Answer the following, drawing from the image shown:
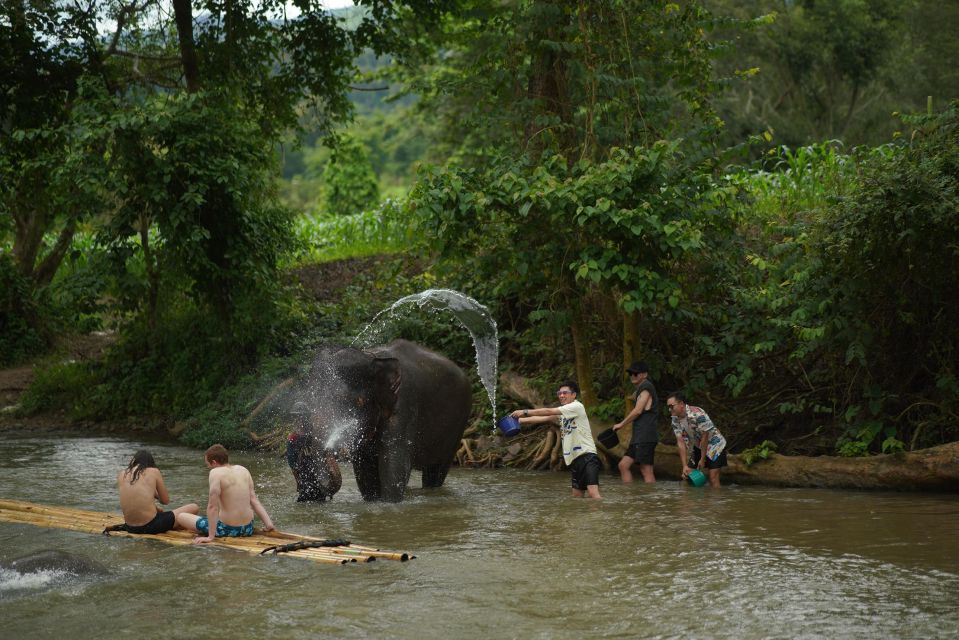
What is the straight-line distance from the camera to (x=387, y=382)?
12031mm

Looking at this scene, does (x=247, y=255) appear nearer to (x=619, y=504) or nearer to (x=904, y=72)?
(x=619, y=504)

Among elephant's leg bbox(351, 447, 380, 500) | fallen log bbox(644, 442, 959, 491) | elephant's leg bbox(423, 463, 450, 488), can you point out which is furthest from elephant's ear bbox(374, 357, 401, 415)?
fallen log bbox(644, 442, 959, 491)

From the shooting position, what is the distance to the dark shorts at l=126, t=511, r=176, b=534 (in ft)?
33.1

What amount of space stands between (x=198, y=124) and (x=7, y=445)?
626cm

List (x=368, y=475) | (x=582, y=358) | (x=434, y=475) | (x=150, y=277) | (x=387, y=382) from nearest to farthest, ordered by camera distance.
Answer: (x=387, y=382) < (x=368, y=475) < (x=434, y=475) < (x=582, y=358) < (x=150, y=277)

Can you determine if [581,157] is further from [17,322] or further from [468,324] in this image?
[17,322]

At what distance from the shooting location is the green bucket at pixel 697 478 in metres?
13.1

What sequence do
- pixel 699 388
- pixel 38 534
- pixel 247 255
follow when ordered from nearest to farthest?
pixel 38 534, pixel 699 388, pixel 247 255

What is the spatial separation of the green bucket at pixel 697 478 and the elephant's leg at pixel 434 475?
9.48 ft

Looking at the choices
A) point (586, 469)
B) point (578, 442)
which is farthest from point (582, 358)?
point (586, 469)

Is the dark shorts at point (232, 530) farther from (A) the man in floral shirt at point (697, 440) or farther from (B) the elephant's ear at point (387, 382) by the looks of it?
(A) the man in floral shirt at point (697, 440)

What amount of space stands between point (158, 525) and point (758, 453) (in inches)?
272

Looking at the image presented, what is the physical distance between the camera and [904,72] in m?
35.7

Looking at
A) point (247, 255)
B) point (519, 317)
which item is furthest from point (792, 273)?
point (247, 255)
